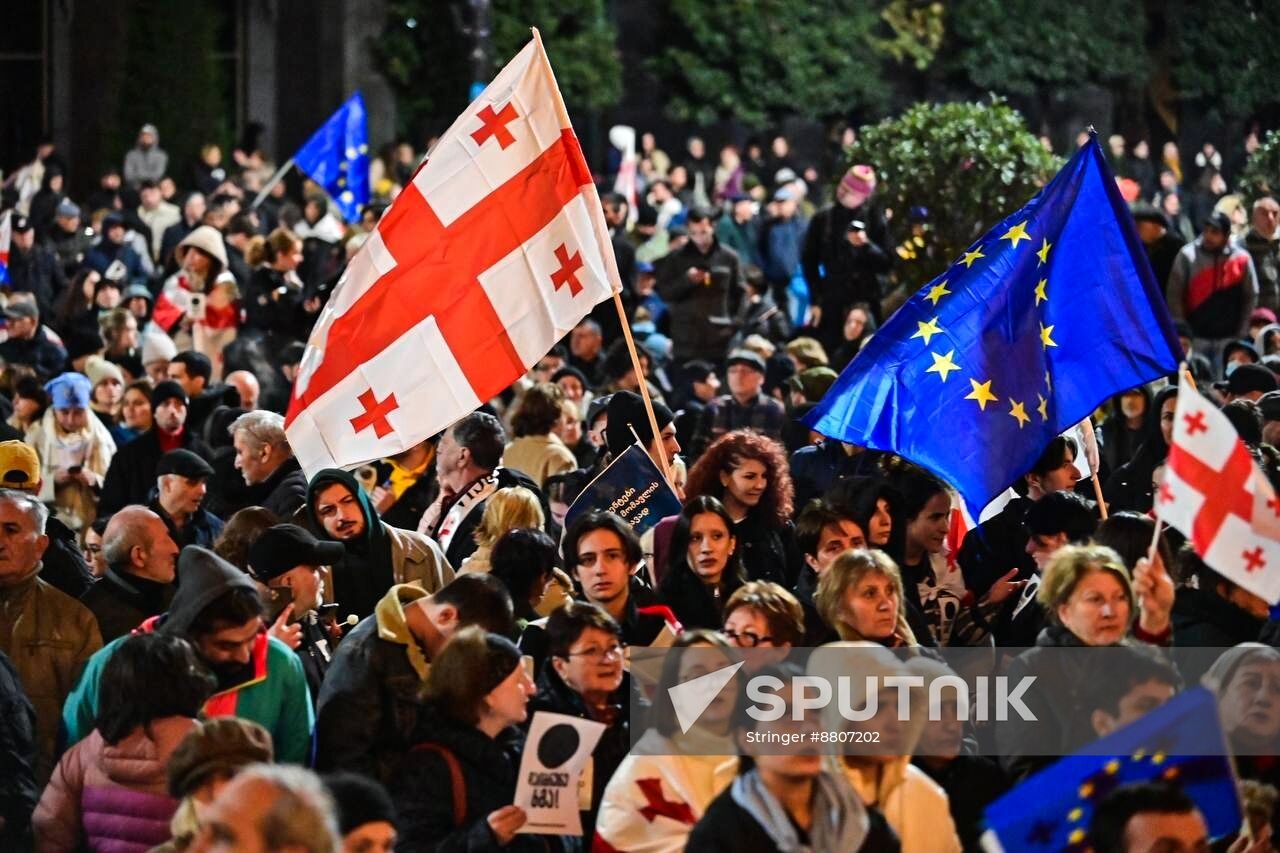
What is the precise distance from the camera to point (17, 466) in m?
9.99

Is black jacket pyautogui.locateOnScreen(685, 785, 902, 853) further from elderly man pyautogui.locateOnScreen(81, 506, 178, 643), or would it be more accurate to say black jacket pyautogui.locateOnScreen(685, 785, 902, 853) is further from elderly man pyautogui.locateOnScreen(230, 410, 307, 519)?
elderly man pyautogui.locateOnScreen(230, 410, 307, 519)

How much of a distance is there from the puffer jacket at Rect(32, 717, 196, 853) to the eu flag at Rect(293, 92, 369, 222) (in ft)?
51.7

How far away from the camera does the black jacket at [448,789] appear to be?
6352mm

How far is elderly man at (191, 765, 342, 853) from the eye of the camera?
15.5ft

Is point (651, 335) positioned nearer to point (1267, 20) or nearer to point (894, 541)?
point (894, 541)

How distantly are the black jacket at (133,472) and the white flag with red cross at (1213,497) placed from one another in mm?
6427

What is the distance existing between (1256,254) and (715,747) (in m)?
12.5

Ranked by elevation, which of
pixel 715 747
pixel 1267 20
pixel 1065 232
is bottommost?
pixel 715 747

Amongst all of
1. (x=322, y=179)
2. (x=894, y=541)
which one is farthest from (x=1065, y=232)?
(x=322, y=179)

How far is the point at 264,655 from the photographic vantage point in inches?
271

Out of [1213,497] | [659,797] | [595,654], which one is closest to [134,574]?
[595,654]

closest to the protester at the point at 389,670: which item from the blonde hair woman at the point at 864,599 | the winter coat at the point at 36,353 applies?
the blonde hair woman at the point at 864,599

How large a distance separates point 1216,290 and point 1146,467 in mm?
5739

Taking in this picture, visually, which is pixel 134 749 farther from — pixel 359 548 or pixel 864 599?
pixel 359 548
